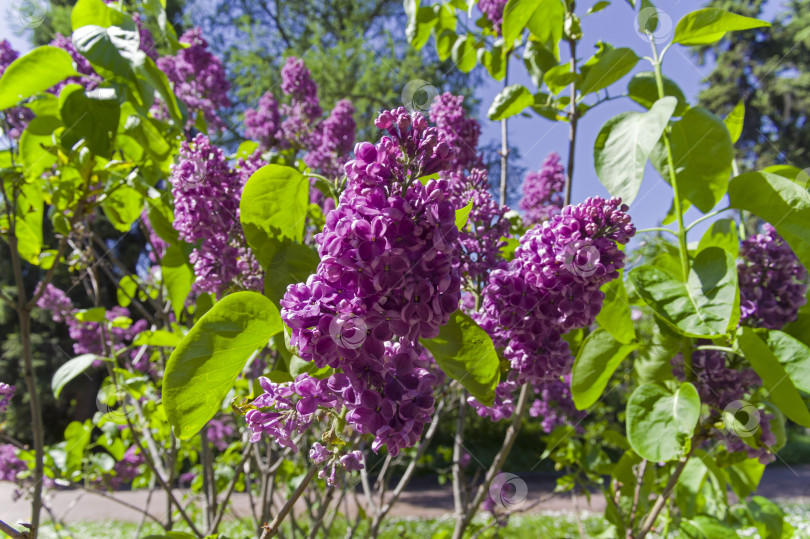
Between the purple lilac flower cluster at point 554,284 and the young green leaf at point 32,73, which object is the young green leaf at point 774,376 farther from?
the young green leaf at point 32,73

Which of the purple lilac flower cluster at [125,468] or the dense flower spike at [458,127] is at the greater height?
the dense flower spike at [458,127]

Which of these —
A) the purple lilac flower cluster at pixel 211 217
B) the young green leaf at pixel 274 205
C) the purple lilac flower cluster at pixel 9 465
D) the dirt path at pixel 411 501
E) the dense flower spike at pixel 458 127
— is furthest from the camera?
the dirt path at pixel 411 501

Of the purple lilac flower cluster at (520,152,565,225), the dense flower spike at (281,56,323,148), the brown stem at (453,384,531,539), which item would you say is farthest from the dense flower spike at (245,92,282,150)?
the brown stem at (453,384,531,539)

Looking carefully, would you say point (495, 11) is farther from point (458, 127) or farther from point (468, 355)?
point (468, 355)

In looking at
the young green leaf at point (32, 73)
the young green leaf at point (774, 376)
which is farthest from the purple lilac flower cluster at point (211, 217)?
the young green leaf at point (774, 376)

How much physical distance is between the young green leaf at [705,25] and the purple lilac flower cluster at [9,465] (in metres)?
5.09

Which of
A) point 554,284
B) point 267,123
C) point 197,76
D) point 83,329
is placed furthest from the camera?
point 83,329

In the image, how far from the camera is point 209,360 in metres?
0.75

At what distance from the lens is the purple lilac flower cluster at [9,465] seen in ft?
13.6

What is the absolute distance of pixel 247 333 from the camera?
77 cm

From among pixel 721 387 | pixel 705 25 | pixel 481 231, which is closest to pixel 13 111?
pixel 481 231

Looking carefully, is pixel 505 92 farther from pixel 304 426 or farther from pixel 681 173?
pixel 304 426

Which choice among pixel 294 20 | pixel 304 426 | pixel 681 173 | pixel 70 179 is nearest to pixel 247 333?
pixel 304 426

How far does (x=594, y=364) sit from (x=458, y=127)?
1.12 m
